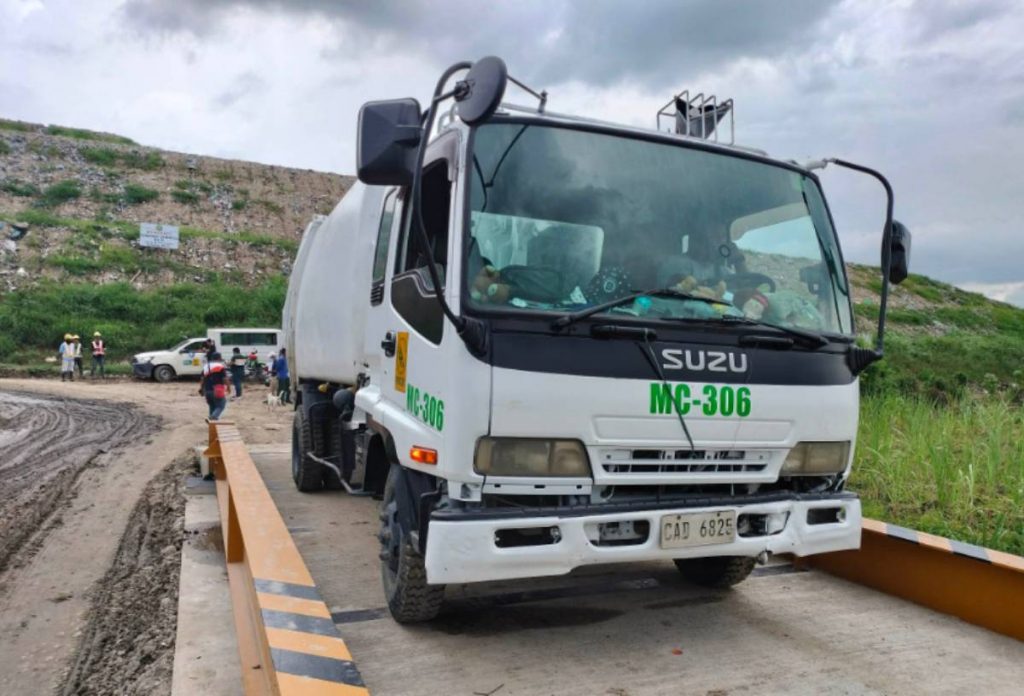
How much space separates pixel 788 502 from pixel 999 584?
121 cm

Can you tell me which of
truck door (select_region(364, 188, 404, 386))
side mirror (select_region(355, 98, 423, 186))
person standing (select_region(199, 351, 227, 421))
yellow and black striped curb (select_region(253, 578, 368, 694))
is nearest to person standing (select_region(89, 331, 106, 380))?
person standing (select_region(199, 351, 227, 421))

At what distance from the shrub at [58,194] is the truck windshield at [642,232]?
46.1 metres

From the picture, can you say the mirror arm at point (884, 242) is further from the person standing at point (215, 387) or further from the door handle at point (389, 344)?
the person standing at point (215, 387)

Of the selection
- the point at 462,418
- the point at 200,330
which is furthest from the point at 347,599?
the point at 200,330

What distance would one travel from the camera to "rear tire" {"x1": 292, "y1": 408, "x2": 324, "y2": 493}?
273 inches

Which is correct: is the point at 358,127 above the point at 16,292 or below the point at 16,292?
below

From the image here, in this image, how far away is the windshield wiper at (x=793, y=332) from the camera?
3410 millimetres

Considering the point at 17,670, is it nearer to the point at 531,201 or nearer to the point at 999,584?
the point at 531,201

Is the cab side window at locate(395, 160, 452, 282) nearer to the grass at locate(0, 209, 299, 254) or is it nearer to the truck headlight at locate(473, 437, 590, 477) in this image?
the truck headlight at locate(473, 437, 590, 477)

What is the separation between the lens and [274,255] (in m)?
39.9

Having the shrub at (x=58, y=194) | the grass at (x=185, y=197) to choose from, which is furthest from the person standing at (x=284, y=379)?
the grass at (x=185, y=197)

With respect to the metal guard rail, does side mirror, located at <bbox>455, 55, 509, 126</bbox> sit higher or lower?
higher

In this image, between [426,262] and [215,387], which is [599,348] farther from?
[215,387]

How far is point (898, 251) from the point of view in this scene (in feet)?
13.0
